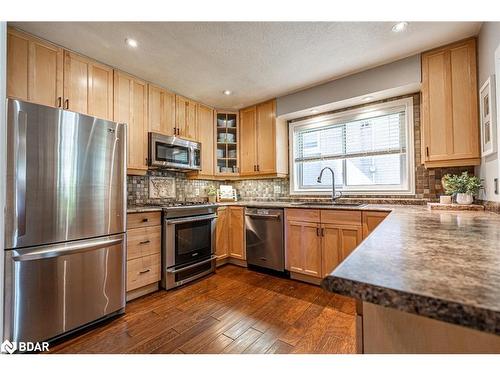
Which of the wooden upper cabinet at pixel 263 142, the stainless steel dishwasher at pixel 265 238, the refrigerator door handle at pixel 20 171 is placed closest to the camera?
the refrigerator door handle at pixel 20 171

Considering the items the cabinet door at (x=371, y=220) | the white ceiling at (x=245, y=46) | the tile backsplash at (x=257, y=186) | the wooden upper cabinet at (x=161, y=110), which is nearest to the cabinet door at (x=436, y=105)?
the white ceiling at (x=245, y=46)

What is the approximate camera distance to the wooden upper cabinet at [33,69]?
181 centimetres

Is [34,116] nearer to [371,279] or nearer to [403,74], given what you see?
[371,279]

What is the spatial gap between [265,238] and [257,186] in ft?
3.68

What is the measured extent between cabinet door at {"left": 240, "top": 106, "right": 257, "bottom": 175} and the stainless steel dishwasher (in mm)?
782

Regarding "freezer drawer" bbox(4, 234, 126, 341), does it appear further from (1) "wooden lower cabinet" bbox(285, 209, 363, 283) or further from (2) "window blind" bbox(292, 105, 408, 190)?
(2) "window blind" bbox(292, 105, 408, 190)

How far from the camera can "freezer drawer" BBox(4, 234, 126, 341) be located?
147cm

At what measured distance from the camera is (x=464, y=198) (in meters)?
1.94

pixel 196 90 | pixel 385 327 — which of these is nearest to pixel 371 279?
pixel 385 327

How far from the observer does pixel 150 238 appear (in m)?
2.38

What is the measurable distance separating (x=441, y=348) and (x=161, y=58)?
2711 mm

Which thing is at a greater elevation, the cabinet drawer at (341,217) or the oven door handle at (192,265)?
the cabinet drawer at (341,217)

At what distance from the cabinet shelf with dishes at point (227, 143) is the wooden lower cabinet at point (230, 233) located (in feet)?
2.41

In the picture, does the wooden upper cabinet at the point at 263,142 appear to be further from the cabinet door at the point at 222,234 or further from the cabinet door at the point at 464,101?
the cabinet door at the point at 464,101
